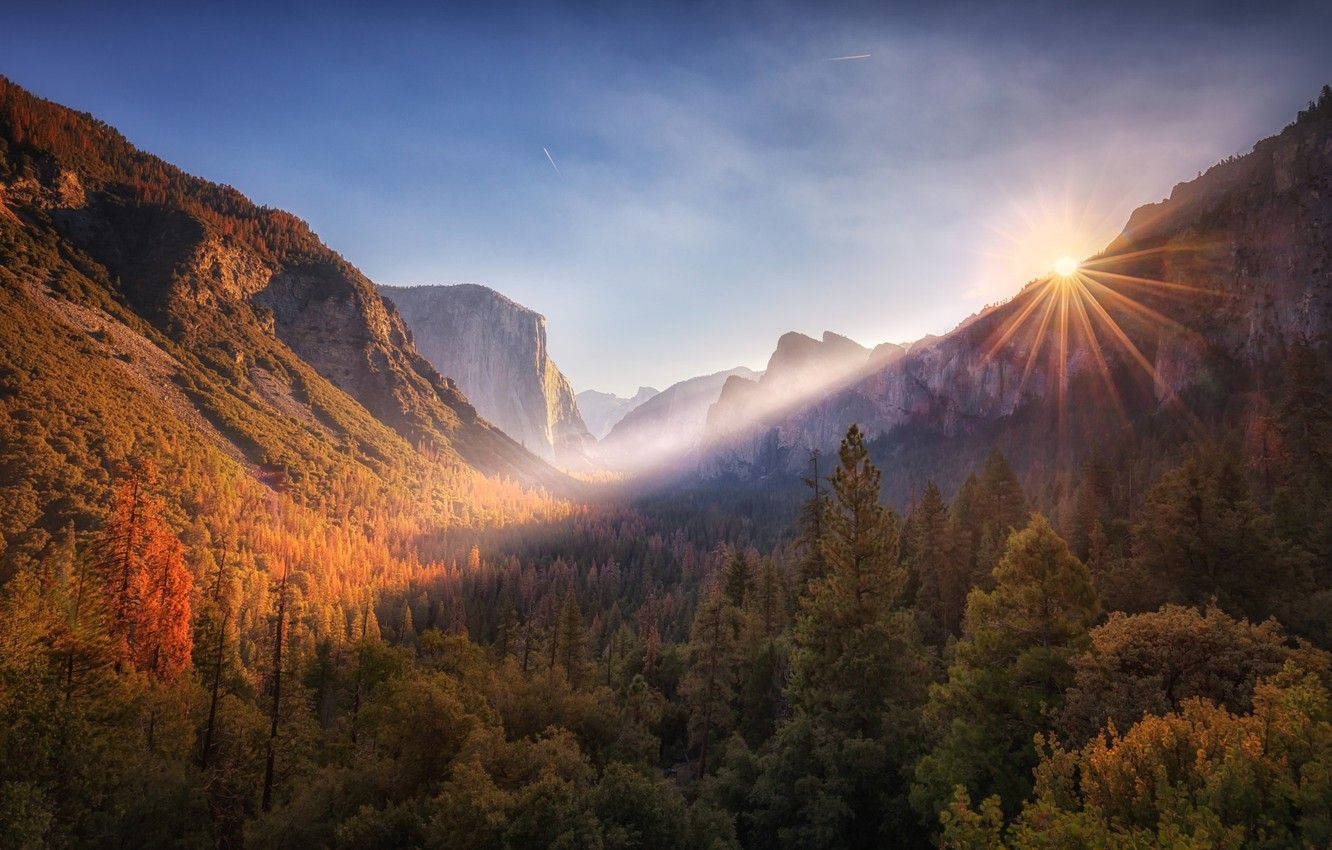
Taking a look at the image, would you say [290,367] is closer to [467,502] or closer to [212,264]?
[212,264]

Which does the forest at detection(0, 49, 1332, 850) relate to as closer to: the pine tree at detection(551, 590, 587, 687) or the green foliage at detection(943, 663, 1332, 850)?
the green foliage at detection(943, 663, 1332, 850)

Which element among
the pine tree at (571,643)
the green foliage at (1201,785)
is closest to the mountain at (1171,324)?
the green foliage at (1201,785)

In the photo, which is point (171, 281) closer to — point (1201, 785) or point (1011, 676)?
point (1011, 676)

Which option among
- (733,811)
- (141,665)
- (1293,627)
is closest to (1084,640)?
(1293,627)

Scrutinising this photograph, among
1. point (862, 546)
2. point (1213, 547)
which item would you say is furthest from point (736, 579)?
point (1213, 547)

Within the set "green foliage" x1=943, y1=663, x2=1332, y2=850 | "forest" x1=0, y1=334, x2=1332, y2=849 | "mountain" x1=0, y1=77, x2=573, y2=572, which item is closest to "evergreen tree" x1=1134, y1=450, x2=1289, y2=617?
"forest" x1=0, y1=334, x2=1332, y2=849

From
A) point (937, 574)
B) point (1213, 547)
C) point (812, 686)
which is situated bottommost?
point (937, 574)

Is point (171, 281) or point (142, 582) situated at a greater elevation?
point (171, 281)
